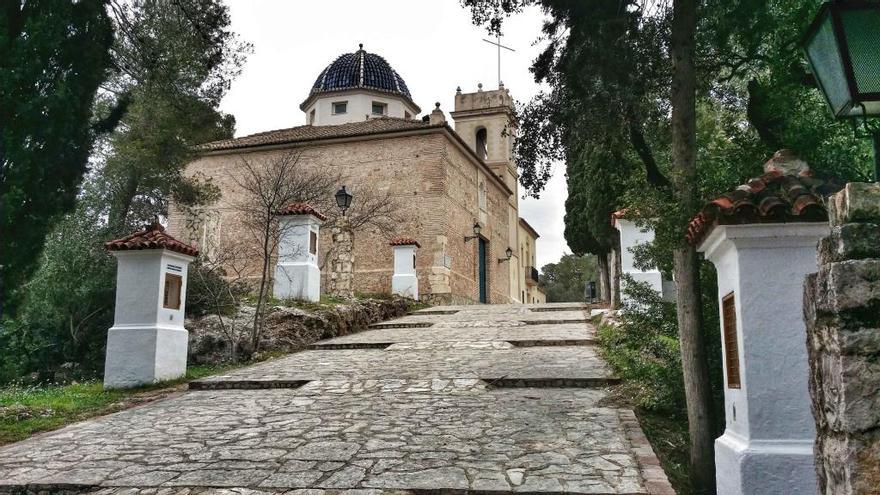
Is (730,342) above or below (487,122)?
below

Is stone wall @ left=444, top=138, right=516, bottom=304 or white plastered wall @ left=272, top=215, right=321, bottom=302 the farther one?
stone wall @ left=444, top=138, right=516, bottom=304

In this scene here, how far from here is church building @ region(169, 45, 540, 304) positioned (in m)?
23.0

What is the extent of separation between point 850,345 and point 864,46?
3.77ft

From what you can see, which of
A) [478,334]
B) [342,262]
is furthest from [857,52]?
[342,262]

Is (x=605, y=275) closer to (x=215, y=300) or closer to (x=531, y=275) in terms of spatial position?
(x=215, y=300)

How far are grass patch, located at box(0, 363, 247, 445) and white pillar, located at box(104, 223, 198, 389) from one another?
22cm

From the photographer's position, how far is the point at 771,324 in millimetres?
3871

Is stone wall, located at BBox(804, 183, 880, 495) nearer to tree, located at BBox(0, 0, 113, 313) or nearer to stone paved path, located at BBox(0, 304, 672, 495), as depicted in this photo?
stone paved path, located at BBox(0, 304, 672, 495)

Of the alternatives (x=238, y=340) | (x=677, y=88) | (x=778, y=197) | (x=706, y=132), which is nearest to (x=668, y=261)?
(x=677, y=88)

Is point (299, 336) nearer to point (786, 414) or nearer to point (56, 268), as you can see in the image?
point (56, 268)

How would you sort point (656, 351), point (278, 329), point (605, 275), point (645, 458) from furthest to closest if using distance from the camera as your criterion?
1. point (605, 275)
2. point (278, 329)
3. point (656, 351)
4. point (645, 458)

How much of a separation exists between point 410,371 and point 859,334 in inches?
260

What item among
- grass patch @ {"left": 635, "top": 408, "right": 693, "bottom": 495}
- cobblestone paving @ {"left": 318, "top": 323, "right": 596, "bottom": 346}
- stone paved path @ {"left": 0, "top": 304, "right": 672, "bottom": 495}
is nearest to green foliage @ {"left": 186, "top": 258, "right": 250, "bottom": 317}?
cobblestone paving @ {"left": 318, "top": 323, "right": 596, "bottom": 346}

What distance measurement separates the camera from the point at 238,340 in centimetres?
1020
